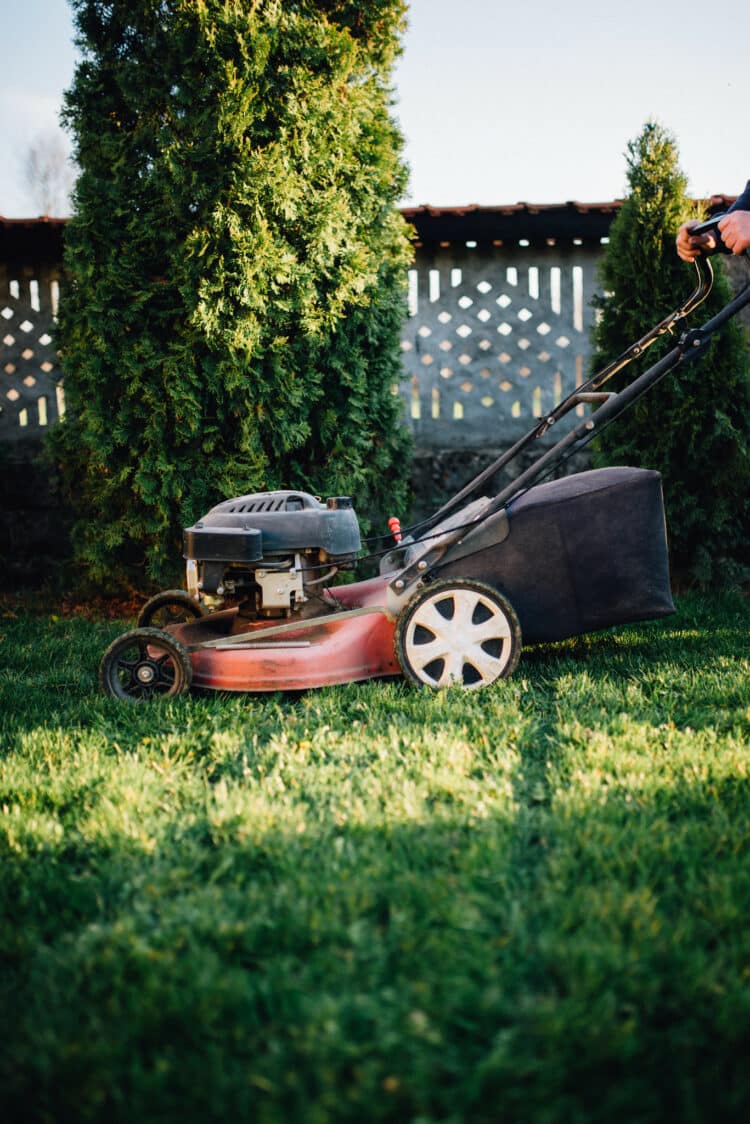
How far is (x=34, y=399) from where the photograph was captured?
7.23 meters

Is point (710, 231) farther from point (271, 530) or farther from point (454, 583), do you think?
point (271, 530)

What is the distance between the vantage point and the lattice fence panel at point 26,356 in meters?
7.23

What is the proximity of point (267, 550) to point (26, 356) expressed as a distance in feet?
16.1

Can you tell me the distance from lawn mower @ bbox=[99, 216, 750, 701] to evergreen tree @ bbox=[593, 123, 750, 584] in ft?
7.24

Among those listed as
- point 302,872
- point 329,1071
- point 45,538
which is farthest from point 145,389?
point 329,1071

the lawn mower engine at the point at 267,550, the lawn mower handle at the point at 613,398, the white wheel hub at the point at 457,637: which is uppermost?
the lawn mower handle at the point at 613,398

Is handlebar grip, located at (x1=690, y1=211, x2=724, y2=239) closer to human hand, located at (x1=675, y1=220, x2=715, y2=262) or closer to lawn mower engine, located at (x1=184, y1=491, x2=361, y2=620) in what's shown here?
human hand, located at (x1=675, y1=220, x2=715, y2=262)

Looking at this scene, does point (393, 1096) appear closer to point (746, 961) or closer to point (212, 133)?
point (746, 961)

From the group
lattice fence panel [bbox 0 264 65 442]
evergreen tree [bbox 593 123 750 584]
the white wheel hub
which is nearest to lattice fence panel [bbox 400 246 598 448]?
evergreen tree [bbox 593 123 750 584]

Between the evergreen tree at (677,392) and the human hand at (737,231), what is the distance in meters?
2.52

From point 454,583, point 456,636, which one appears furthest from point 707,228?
point 456,636

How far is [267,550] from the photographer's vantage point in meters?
3.45

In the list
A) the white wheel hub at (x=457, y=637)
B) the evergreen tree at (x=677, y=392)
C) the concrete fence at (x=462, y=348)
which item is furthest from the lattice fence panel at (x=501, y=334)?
the white wheel hub at (x=457, y=637)

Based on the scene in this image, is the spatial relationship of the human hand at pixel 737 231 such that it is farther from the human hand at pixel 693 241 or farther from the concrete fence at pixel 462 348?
the concrete fence at pixel 462 348
